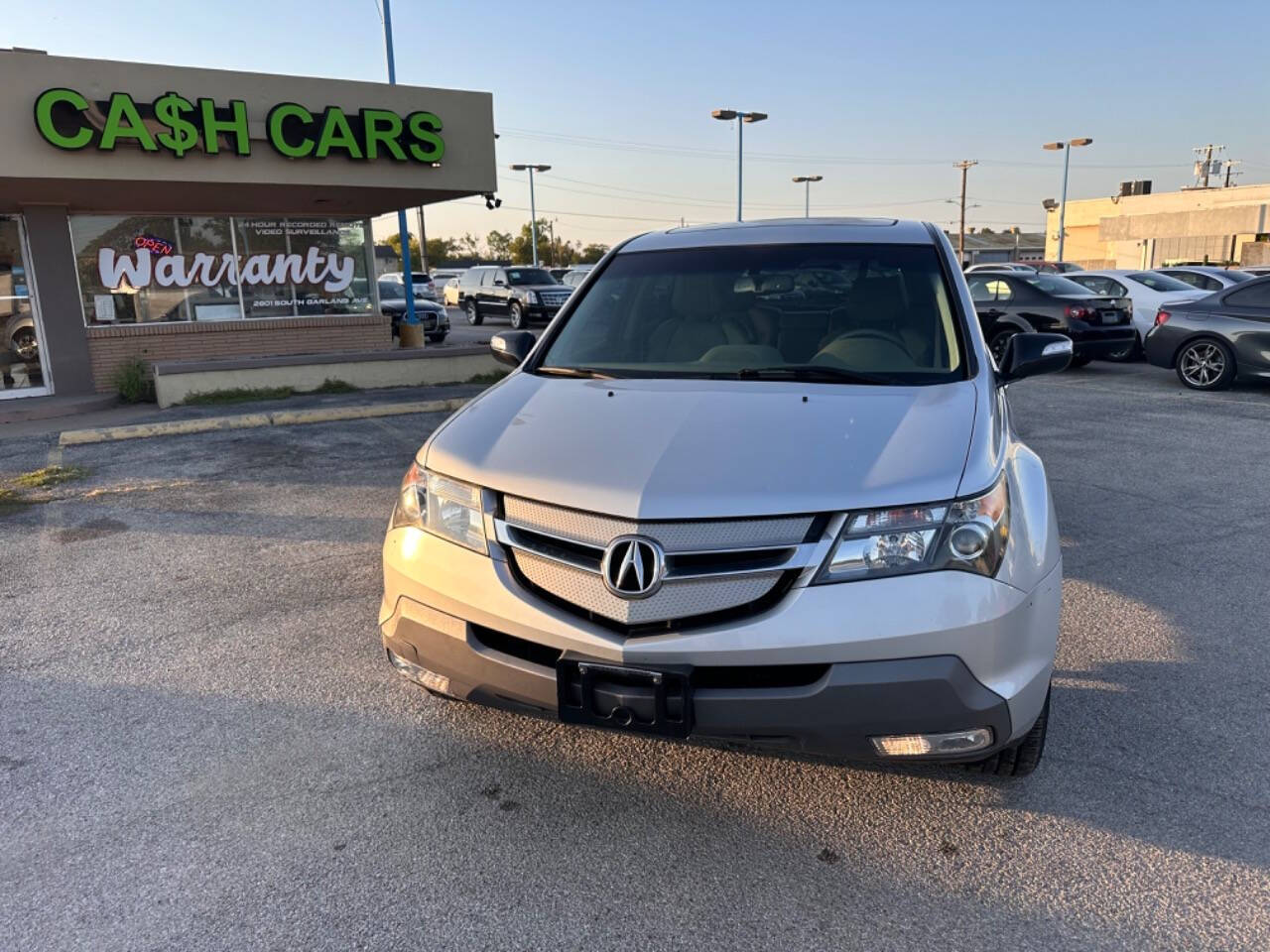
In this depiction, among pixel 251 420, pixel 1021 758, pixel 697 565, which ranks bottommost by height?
pixel 1021 758

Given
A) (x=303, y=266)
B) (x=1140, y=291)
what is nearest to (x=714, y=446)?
(x=303, y=266)

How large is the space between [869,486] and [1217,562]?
3.84 meters

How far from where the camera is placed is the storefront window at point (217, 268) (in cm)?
1255

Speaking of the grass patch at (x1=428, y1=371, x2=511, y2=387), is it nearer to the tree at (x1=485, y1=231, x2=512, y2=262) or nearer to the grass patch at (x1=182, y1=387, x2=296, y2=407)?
the grass patch at (x1=182, y1=387, x2=296, y2=407)

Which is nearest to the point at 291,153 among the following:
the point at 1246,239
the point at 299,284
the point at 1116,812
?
the point at 299,284

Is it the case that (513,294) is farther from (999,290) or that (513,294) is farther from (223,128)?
(223,128)

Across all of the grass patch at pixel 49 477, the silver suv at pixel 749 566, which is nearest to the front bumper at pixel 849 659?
the silver suv at pixel 749 566

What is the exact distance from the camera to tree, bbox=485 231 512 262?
8569cm

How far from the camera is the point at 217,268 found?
1341 cm

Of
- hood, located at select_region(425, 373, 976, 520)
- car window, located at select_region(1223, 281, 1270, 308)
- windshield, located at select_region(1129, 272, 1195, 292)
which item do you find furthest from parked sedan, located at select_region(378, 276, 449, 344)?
hood, located at select_region(425, 373, 976, 520)

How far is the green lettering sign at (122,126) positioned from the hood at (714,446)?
8995 millimetres

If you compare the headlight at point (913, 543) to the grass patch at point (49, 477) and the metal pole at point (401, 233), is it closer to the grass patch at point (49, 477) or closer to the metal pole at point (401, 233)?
the grass patch at point (49, 477)

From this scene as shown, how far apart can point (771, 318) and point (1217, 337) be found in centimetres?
1070

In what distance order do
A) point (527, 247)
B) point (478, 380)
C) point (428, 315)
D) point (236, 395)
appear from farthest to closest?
point (527, 247) → point (428, 315) → point (478, 380) → point (236, 395)
